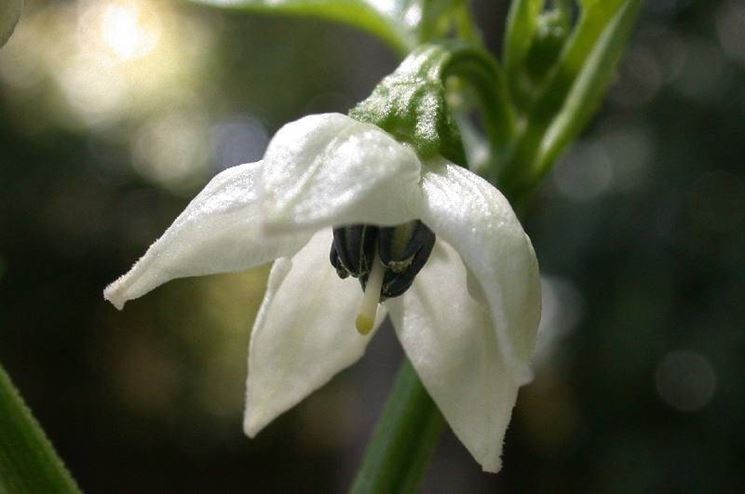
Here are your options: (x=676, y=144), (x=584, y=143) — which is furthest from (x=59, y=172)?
(x=676, y=144)

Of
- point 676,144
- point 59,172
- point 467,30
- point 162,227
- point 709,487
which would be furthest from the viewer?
point 162,227

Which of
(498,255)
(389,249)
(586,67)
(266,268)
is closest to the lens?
(498,255)

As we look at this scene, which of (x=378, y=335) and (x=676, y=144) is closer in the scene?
(x=378, y=335)

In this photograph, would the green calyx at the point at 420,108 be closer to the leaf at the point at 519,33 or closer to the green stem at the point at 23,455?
the leaf at the point at 519,33

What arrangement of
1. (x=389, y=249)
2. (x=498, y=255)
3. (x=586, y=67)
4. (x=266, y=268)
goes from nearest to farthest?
(x=498, y=255) < (x=389, y=249) < (x=586, y=67) < (x=266, y=268)

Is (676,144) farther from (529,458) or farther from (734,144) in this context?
(529,458)

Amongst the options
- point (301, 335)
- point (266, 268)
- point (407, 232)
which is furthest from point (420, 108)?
point (266, 268)

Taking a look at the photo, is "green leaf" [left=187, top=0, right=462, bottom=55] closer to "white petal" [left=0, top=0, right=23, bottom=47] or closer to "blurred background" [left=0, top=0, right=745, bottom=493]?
"white petal" [left=0, top=0, right=23, bottom=47]

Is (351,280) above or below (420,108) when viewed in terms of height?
below

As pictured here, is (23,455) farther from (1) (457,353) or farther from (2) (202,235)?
(1) (457,353)
